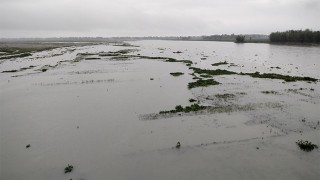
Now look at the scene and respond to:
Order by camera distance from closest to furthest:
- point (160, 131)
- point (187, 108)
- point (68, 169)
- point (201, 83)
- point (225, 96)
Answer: point (68, 169) < point (160, 131) < point (187, 108) < point (225, 96) < point (201, 83)

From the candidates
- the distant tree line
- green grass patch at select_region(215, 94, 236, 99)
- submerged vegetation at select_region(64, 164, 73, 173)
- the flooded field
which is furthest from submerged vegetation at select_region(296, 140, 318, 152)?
the distant tree line

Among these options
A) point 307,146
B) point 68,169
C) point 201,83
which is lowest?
point 68,169

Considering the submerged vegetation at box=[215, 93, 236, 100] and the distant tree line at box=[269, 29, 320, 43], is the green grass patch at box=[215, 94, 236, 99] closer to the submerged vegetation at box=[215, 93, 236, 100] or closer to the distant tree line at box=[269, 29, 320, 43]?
the submerged vegetation at box=[215, 93, 236, 100]

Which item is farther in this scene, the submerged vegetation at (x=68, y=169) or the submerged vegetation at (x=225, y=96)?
the submerged vegetation at (x=225, y=96)

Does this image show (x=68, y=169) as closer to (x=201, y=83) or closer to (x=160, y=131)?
(x=160, y=131)

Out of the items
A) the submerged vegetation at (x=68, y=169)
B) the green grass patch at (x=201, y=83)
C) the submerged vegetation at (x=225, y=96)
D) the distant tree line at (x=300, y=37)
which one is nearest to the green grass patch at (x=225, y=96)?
the submerged vegetation at (x=225, y=96)

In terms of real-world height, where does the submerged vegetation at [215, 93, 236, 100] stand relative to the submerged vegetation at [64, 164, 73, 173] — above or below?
above

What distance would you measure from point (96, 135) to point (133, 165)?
5.39 m

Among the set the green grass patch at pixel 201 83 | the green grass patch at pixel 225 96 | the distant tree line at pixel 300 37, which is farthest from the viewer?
the distant tree line at pixel 300 37

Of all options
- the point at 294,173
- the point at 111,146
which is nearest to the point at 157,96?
the point at 111,146

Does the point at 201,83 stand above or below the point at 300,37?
below

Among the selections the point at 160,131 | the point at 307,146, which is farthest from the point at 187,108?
the point at 307,146

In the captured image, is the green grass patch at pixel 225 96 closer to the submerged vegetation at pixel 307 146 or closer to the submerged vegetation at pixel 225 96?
the submerged vegetation at pixel 225 96

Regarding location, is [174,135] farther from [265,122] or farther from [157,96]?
[157,96]
